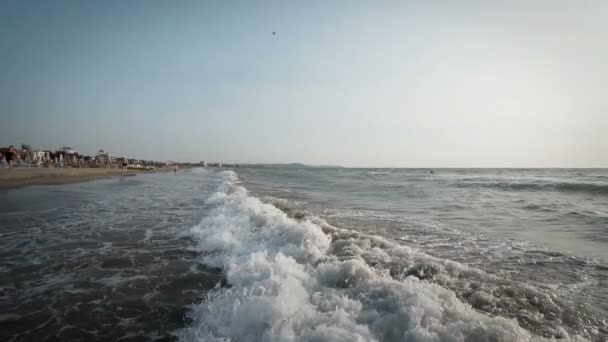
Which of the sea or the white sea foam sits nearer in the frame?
the white sea foam

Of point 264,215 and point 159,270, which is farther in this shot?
point 264,215

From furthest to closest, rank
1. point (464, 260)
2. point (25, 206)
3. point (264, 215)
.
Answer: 1. point (25, 206)
2. point (264, 215)
3. point (464, 260)

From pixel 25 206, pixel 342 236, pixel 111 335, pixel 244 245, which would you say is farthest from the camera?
pixel 25 206

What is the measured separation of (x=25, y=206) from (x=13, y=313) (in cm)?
1227

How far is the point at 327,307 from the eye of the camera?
371 cm

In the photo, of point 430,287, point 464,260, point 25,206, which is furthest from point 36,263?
point 25,206

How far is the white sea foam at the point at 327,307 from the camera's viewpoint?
3.10 m

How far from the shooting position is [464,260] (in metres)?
6.09

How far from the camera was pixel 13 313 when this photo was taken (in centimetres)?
381

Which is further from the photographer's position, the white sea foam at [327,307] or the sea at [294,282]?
the sea at [294,282]

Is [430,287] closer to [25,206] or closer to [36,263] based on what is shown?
[36,263]

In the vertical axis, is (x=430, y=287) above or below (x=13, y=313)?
above

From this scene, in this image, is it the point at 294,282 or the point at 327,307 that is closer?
the point at 327,307

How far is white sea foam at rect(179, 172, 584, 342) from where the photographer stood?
3098mm
